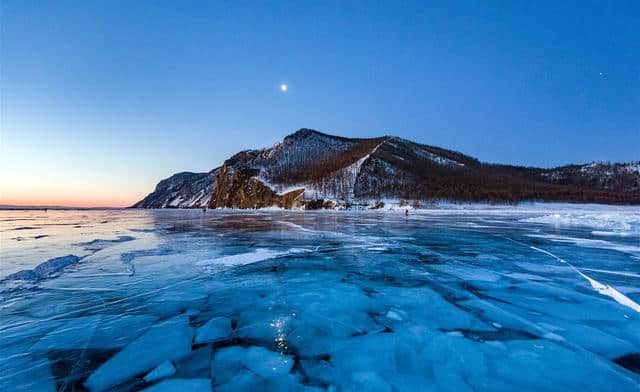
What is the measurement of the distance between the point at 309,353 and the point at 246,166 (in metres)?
135

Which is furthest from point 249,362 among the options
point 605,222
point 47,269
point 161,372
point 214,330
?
point 605,222

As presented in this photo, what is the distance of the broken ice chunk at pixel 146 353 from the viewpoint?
2.68 meters

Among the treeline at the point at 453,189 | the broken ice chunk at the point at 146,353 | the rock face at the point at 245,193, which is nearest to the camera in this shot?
the broken ice chunk at the point at 146,353

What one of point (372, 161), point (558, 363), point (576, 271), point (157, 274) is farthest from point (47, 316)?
point (372, 161)

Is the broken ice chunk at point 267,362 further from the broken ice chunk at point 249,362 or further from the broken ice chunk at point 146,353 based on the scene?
the broken ice chunk at point 146,353

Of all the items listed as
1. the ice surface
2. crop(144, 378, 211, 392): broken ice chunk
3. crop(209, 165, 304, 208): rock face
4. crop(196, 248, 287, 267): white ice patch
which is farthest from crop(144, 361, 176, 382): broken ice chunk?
crop(209, 165, 304, 208): rock face

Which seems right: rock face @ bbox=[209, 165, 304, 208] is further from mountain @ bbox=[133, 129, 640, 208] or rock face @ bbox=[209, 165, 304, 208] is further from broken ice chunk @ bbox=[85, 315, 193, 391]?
broken ice chunk @ bbox=[85, 315, 193, 391]

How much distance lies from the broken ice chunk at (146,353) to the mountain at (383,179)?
8164cm

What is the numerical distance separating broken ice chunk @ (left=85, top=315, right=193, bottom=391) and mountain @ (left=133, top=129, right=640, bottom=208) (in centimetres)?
8164

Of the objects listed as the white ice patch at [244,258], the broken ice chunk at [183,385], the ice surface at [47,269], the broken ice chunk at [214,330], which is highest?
the ice surface at [47,269]

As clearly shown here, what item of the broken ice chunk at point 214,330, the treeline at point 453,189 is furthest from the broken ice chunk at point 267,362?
the treeline at point 453,189

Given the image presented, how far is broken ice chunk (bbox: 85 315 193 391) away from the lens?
2682mm

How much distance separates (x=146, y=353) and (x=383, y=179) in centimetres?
10131

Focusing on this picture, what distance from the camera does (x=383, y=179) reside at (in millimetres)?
101250
